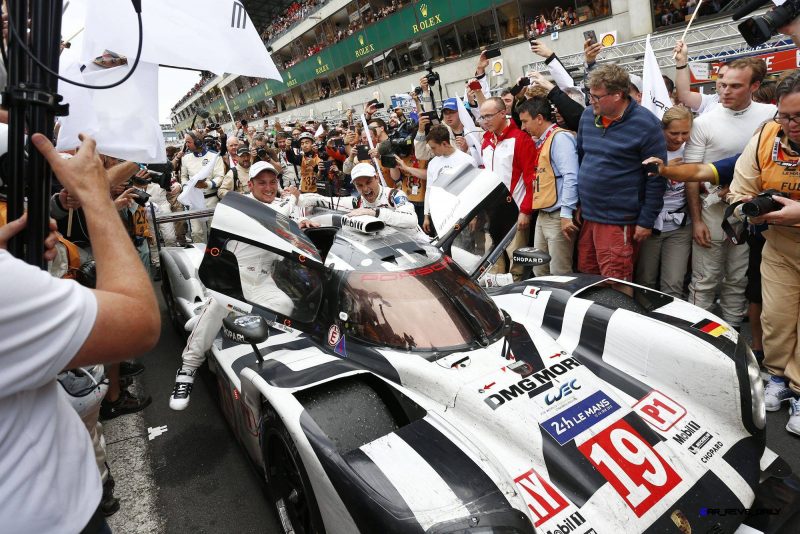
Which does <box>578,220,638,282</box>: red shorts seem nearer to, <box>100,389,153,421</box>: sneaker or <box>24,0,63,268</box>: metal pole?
<box>24,0,63,268</box>: metal pole

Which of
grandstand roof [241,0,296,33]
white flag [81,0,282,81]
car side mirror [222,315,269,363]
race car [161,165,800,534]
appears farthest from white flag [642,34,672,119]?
grandstand roof [241,0,296,33]

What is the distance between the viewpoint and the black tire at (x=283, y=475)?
2125 millimetres

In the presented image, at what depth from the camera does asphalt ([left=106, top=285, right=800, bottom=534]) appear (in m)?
2.62

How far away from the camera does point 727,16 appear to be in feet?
38.2

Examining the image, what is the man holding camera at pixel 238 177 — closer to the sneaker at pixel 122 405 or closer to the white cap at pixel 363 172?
the white cap at pixel 363 172

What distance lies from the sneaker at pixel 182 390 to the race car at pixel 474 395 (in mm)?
256

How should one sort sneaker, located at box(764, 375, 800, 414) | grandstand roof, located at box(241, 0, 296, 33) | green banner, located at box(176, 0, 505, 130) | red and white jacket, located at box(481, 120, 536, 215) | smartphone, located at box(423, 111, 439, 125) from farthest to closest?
grandstand roof, located at box(241, 0, 296, 33), green banner, located at box(176, 0, 505, 130), smartphone, located at box(423, 111, 439, 125), red and white jacket, located at box(481, 120, 536, 215), sneaker, located at box(764, 375, 800, 414)

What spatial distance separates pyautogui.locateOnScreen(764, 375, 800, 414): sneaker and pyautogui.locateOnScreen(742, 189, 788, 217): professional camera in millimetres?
1158

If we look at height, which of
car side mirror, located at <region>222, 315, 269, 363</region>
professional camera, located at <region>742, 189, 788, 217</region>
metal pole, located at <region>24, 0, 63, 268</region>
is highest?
metal pole, located at <region>24, 0, 63, 268</region>

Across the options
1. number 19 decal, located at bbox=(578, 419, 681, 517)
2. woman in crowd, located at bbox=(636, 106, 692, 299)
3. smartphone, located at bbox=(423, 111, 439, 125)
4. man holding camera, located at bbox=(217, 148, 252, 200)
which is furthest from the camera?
man holding camera, located at bbox=(217, 148, 252, 200)

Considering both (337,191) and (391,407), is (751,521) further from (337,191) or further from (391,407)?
(337,191)

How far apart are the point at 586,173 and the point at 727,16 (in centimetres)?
1137

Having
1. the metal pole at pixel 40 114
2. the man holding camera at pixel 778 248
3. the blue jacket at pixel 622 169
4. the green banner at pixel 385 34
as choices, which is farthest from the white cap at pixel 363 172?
the green banner at pixel 385 34

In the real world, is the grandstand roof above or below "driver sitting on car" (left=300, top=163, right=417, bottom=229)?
above
